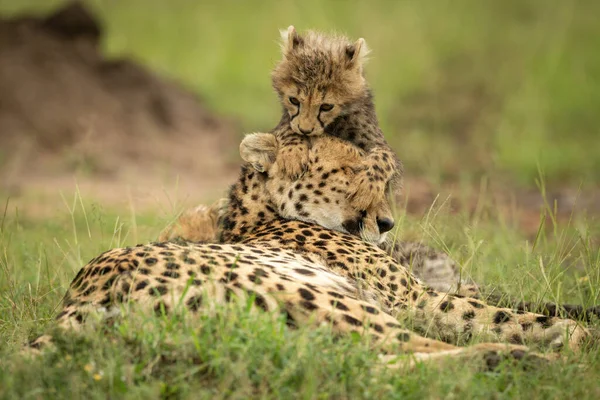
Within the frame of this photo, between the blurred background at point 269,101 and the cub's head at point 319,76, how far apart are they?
8.51 feet

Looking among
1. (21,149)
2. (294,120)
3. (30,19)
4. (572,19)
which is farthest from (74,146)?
(572,19)

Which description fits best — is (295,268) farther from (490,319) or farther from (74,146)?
(74,146)

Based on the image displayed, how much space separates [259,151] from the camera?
478 centimetres

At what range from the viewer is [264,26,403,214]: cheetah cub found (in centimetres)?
523

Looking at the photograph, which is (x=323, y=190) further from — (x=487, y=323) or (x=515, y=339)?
(x=515, y=339)

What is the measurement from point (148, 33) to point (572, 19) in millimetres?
8107

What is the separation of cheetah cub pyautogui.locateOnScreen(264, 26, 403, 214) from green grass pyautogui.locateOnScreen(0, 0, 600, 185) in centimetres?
394

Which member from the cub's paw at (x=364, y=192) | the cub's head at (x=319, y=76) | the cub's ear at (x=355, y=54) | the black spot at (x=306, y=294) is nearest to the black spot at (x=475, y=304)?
the cub's paw at (x=364, y=192)

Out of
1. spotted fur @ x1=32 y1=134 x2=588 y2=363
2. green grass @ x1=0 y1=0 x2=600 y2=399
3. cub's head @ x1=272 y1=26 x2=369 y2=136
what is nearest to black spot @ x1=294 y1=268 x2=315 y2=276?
spotted fur @ x1=32 y1=134 x2=588 y2=363

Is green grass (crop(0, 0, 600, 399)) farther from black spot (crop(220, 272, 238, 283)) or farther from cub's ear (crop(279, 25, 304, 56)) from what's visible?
cub's ear (crop(279, 25, 304, 56))

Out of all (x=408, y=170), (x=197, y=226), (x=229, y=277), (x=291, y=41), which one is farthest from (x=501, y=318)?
(x=408, y=170)

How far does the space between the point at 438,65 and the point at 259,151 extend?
408 inches

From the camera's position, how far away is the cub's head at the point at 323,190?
15.1 ft

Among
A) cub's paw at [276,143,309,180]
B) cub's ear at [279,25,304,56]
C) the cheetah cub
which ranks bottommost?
cub's paw at [276,143,309,180]
